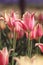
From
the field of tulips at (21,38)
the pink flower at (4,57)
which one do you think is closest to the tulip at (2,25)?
the field of tulips at (21,38)

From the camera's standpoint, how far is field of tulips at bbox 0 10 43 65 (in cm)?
68

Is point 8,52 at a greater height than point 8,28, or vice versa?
point 8,28

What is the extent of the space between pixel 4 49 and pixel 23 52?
0.09m

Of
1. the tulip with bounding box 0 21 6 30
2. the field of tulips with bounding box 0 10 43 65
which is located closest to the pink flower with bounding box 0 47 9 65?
the field of tulips with bounding box 0 10 43 65

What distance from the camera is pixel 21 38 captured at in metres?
0.73

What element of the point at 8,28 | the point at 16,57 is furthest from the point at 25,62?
the point at 8,28

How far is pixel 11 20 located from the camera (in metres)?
0.69

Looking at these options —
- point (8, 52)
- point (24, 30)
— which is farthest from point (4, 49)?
point (24, 30)

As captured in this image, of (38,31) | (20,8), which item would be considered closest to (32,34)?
(38,31)

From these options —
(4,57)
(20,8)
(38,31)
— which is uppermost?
(20,8)

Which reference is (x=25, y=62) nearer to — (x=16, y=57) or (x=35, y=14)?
(x=16, y=57)

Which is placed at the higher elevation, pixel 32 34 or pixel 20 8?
pixel 20 8

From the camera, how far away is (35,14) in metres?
0.72

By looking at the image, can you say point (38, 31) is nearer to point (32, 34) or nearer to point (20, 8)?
point (32, 34)
